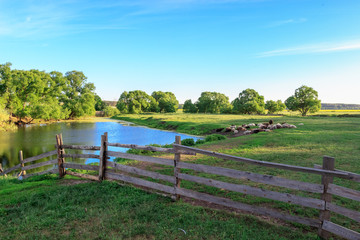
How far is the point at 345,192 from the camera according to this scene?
405cm

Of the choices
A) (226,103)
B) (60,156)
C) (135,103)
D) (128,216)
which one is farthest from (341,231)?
(135,103)

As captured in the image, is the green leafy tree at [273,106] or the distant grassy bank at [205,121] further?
the green leafy tree at [273,106]

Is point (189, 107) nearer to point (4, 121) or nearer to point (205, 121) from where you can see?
point (205, 121)

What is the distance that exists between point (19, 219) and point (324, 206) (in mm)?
7351

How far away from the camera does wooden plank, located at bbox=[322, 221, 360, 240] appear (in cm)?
390

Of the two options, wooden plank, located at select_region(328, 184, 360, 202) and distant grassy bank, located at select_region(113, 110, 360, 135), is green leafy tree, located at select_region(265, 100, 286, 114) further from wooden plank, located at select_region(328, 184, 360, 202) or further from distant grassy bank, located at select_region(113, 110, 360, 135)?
wooden plank, located at select_region(328, 184, 360, 202)

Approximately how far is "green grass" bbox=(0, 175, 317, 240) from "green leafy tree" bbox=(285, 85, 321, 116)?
85.0 meters

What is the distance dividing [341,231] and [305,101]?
86.0 metres

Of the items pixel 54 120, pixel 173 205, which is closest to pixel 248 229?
pixel 173 205

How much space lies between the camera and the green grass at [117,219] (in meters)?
4.50

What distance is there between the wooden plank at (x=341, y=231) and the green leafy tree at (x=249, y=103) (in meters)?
89.2

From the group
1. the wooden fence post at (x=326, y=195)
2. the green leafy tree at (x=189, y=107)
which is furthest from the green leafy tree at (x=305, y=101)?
the wooden fence post at (x=326, y=195)

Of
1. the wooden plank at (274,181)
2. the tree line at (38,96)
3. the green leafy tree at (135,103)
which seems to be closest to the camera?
the wooden plank at (274,181)

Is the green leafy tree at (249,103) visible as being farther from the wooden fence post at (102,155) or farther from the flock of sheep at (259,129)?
the wooden fence post at (102,155)
